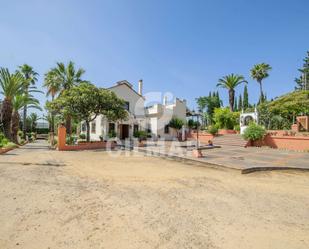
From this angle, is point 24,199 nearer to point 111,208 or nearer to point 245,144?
point 111,208

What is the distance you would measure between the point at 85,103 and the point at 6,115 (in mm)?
8624

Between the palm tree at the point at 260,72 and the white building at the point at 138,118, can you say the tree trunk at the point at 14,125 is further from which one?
the palm tree at the point at 260,72

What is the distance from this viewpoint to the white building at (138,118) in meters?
25.0

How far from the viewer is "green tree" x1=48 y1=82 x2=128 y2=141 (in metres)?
16.6

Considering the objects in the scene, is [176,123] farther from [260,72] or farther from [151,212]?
[151,212]

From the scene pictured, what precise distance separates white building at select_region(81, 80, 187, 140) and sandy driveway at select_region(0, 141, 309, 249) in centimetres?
1751

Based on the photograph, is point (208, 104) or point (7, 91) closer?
point (7, 91)

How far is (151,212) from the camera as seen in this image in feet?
14.4

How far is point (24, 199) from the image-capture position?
16.4ft

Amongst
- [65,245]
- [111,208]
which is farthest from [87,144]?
[65,245]

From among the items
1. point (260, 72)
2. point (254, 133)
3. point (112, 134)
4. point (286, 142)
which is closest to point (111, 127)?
point (112, 134)

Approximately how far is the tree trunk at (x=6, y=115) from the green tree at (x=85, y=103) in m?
4.83

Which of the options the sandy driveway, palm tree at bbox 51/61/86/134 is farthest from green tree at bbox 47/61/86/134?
the sandy driveway

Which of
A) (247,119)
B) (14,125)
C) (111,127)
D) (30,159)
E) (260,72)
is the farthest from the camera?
(260,72)
